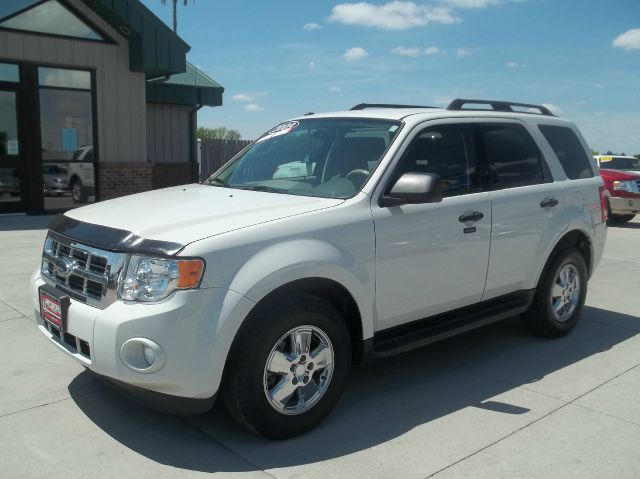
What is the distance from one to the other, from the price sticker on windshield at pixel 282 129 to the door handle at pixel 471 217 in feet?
4.96

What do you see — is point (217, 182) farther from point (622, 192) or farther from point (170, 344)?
point (622, 192)

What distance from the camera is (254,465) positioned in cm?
341

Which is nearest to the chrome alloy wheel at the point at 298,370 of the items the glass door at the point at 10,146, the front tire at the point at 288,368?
the front tire at the point at 288,368

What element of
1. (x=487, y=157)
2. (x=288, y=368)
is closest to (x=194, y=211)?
(x=288, y=368)

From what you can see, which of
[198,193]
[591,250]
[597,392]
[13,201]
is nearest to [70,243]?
[198,193]

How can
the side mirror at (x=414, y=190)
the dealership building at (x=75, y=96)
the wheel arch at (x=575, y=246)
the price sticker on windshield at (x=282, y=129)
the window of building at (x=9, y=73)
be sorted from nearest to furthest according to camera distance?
the side mirror at (x=414, y=190) → the price sticker on windshield at (x=282, y=129) → the wheel arch at (x=575, y=246) → the window of building at (x=9, y=73) → the dealership building at (x=75, y=96)

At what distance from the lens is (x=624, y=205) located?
13672mm

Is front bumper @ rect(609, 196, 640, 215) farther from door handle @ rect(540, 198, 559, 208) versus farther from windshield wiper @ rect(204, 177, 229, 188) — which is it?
windshield wiper @ rect(204, 177, 229, 188)

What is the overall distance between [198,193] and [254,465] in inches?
75.3

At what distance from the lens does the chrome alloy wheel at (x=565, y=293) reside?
554 cm

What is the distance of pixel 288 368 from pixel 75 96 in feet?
34.6

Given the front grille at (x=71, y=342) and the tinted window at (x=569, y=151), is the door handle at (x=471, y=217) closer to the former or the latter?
the tinted window at (x=569, y=151)

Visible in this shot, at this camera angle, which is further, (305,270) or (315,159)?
(315,159)

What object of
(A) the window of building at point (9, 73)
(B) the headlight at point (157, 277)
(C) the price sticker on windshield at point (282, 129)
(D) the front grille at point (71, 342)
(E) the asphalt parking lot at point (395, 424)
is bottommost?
(E) the asphalt parking lot at point (395, 424)
